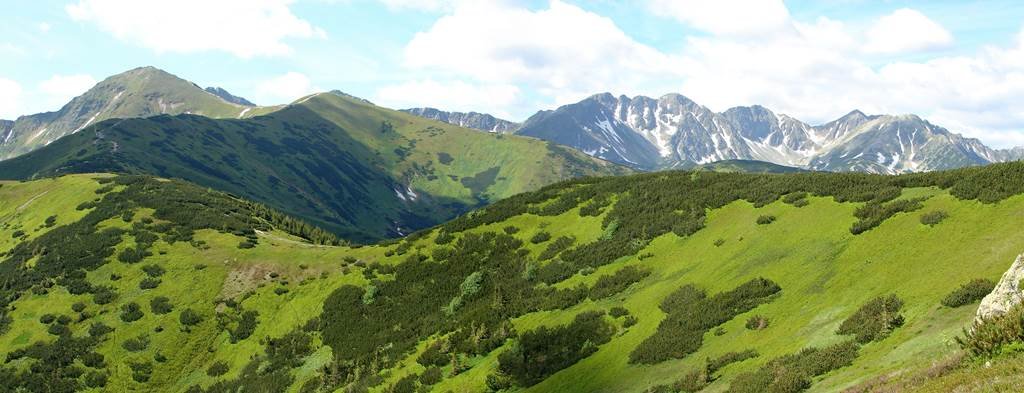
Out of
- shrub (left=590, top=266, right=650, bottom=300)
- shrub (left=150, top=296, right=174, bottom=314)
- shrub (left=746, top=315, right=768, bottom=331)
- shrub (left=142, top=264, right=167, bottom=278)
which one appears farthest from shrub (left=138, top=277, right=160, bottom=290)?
shrub (left=746, top=315, right=768, bottom=331)

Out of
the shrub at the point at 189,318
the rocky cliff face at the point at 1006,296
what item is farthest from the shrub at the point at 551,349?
the shrub at the point at 189,318

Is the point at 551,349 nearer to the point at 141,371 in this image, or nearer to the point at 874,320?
the point at 874,320

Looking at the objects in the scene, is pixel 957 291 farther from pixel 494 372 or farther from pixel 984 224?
pixel 494 372

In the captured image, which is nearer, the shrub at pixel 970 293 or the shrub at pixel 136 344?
the shrub at pixel 970 293

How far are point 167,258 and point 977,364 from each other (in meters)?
86.7

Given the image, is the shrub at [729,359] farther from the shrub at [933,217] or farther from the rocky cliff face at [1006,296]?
Answer: the shrub at [933,217]

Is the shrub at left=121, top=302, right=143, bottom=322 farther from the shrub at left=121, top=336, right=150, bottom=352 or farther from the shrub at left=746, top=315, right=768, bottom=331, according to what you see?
the shrub at left=746, top=315, right=768, bottom=331

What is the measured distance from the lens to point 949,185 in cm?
4169

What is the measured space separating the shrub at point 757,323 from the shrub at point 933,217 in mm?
12126

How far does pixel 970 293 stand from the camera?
25.2m

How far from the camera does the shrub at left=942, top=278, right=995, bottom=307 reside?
24938mm

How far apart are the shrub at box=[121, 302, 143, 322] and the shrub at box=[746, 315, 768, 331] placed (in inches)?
2620

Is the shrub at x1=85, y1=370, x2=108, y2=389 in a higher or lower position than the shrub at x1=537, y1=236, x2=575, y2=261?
lower

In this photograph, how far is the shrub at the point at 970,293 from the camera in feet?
81.8
